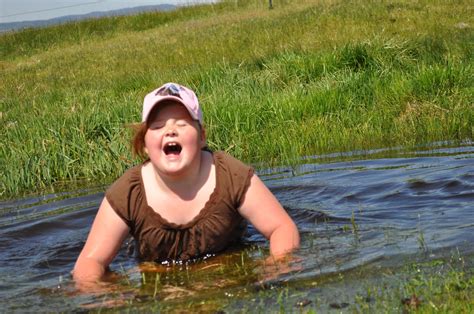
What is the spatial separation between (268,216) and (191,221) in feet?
1.60

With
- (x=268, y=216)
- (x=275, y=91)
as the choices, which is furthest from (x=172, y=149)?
(x=275, y=91)

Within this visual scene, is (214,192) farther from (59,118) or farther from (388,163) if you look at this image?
(59,118)

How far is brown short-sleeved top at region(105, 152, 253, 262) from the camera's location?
219 inches

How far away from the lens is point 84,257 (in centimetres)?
548

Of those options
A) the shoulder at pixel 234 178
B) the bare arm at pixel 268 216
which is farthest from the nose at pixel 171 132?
the bare arm at pixel 268 216

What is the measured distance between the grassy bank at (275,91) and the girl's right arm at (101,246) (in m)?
3.79

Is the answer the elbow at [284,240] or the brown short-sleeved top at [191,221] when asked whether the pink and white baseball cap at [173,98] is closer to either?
the brown short-sleeved top at [191,221]

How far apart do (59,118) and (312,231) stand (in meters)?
5.13

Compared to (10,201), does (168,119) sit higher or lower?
higher

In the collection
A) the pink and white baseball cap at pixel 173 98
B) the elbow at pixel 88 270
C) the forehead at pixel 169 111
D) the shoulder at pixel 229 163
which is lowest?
the elbow at pixel 88 270

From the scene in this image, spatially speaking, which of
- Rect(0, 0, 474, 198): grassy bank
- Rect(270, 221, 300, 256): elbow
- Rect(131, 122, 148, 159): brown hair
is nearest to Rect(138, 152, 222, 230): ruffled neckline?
Rect(131, 122, 148, 159): brown hair

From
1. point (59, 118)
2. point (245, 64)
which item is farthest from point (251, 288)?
point (245, 64)

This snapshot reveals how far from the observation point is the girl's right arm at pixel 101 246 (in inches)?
215

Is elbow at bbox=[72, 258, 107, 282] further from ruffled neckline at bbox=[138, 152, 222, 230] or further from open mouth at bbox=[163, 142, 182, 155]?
open mouth at bbox=[163, 142, 182, 155]
